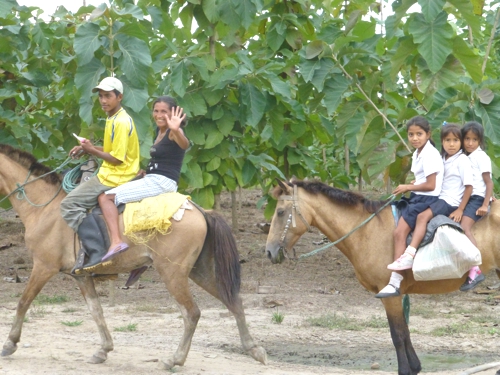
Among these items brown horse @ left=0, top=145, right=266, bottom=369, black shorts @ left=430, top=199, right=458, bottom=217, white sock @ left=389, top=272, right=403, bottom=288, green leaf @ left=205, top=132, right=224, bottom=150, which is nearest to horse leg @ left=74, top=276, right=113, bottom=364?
brown horse @ left=0, top=145, right=266, bottom=369

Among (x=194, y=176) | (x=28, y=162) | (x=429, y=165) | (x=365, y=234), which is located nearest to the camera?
(x=429, y=165)

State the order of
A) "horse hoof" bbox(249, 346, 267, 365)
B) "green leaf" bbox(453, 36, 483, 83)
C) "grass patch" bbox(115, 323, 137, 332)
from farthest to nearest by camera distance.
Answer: "grass patch" bbox(115, 323, 137, 332)
"green leaf" bbox(453, 36, 483, 83)
"horse hoof" bbox(249, 346, 267, 365)

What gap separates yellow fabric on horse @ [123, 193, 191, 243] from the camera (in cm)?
642

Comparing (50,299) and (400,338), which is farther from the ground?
(400,338)

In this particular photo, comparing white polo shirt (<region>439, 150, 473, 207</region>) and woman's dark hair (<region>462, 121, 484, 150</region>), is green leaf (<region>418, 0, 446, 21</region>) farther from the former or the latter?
white polo shirt (<region>439, 150, 473, 207</region>)

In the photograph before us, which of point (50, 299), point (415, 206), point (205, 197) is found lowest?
point (50, 299)

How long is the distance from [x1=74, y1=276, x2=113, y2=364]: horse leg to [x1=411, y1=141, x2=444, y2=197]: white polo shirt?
118 inches

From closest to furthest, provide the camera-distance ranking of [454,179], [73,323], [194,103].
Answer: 1. [454,179]
2. [73,323]
3. [194,103]

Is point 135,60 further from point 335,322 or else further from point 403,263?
point 335,322

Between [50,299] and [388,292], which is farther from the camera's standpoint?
[50,299]

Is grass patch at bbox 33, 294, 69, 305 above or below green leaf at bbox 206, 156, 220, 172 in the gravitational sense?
below

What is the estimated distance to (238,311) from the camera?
6719 mm

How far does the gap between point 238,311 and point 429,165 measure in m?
2.10

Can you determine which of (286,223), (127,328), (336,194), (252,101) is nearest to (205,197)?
(252,101)
